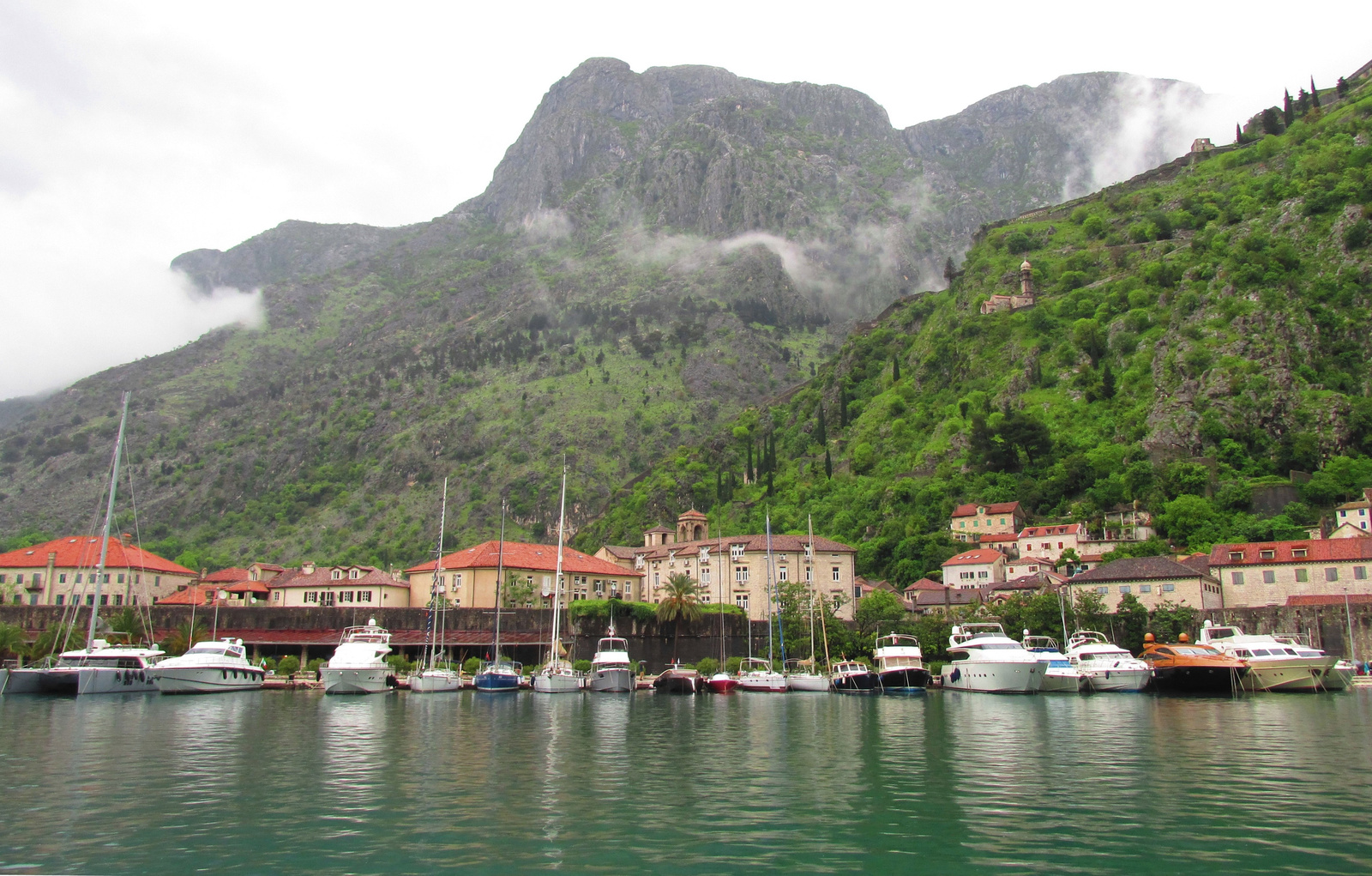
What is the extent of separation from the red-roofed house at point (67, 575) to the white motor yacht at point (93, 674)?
29905mm

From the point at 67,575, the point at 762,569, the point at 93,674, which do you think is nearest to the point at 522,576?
the point at 762,569

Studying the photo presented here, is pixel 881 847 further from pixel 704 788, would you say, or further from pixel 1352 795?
pixel 1352 795

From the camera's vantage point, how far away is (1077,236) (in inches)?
6836

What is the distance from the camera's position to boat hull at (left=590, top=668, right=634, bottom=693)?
6806cm

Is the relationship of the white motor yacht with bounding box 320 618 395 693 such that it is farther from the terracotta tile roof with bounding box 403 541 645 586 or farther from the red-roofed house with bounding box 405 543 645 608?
the terracotta tile roof with bounding box 403 541 645 586

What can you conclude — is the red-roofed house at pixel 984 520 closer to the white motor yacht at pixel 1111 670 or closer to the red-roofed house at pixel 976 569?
the red-roofed house at pixel 976 569

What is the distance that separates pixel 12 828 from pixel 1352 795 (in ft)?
103

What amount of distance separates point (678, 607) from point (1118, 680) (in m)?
36.3

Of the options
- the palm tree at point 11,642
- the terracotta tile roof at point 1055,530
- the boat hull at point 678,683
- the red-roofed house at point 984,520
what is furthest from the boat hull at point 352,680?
the red-roofed house at point 984,520

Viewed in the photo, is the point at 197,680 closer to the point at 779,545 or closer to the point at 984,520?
the point at 779,545

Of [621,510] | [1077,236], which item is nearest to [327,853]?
[621,510]

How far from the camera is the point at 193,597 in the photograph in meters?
90.9

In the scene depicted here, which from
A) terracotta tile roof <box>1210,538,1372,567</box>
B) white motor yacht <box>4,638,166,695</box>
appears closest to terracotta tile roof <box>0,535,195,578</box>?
white motor yacht <box>4,638,166,695</box>

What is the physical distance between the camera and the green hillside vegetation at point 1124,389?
341 ft
